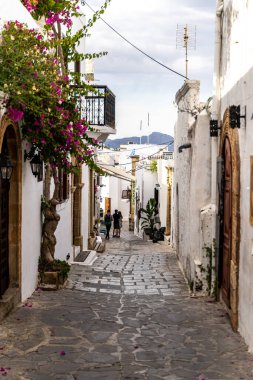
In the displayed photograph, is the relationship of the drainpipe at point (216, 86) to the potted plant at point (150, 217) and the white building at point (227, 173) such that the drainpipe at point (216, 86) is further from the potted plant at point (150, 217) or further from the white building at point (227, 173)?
the potted plant at point (150, 217)

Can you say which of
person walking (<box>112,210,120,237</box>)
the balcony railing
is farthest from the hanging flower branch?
person walking (<box>112,210,120,237</box>)

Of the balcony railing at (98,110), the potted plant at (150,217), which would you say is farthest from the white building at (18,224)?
the potted plant at (150,217)

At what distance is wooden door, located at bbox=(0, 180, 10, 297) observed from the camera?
8.85 m

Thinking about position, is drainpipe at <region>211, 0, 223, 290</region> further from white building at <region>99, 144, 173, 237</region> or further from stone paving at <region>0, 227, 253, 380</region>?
white building at <region>99, 144, 173, 237</region>

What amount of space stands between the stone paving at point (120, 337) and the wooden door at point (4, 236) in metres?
0.52

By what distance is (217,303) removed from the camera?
1012 centimetres

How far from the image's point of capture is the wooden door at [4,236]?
8.85 metres

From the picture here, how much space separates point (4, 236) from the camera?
912 centimetres

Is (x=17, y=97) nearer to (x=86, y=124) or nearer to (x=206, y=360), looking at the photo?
(x=86, y=124)

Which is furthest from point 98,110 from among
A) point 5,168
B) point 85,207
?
point 5,168

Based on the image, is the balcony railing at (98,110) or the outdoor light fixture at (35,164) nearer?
the outdoor light fixture at (35,164)

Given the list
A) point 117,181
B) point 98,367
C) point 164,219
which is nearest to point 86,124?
point 98,367

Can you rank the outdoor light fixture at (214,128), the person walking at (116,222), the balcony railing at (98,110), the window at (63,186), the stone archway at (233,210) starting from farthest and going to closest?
the person walking at (116,222), the balcony railing at (98,110), the window at (63,186), the outdoor light fixture at (214,128), the stone archway at (233,210)

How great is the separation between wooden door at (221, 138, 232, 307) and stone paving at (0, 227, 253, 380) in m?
0.42
